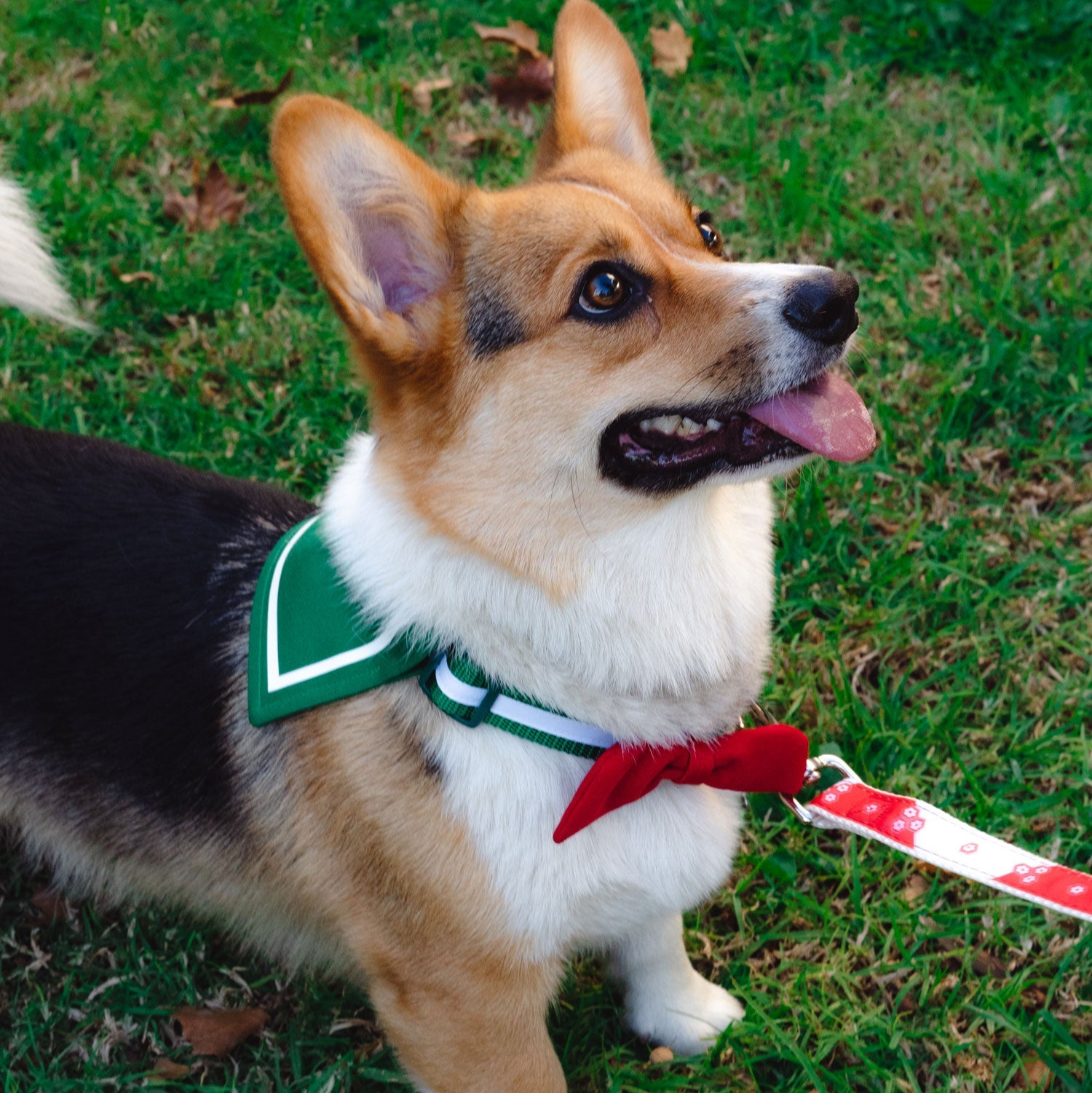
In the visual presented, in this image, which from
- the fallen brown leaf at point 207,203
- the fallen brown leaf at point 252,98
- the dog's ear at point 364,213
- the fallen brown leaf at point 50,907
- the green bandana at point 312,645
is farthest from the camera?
the fallen brown leaf at point 252,98

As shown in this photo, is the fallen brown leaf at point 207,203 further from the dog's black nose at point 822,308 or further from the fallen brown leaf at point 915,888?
the fallen brown leaf at point 915,888

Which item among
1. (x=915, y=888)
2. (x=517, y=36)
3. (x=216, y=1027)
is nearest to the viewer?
(x=216, y=1027)

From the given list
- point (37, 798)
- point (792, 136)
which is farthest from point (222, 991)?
point (792, 136)

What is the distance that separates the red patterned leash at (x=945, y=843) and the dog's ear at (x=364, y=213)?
140cm

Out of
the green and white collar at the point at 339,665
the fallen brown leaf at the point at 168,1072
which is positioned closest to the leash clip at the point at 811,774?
the green and white collar at the point at 339,665

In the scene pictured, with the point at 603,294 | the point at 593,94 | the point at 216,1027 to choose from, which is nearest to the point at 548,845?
the point at 603,294

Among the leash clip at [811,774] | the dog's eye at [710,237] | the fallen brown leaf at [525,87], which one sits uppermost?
the dog's eye at [710,237]

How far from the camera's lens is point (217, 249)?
457 centimetres

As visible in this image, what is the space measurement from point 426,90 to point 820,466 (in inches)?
103

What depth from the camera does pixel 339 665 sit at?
2316 millimetres

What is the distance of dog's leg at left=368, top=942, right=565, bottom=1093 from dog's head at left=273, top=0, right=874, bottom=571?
88 cm

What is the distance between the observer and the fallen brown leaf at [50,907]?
10.4 ft

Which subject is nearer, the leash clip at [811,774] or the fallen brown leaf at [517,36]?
the leash clip at [811,774]

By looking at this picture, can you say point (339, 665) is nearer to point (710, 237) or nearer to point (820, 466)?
point (710, 237)
